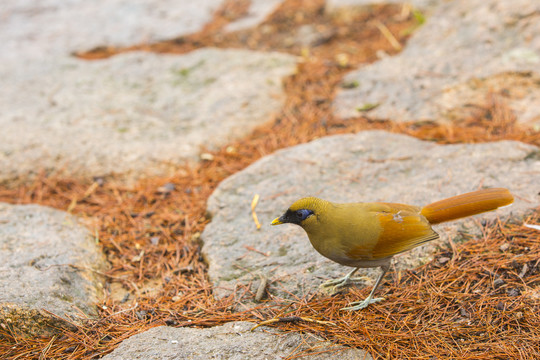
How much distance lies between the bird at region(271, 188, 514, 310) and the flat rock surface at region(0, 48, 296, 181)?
6.69 feet

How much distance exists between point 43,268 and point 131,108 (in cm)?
251

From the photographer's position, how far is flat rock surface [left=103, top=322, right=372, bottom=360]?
2477 mm

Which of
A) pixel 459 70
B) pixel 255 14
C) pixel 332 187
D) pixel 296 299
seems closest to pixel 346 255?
pixel 296 299

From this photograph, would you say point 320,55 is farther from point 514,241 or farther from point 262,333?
point 262,333

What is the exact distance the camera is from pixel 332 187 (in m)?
3.79

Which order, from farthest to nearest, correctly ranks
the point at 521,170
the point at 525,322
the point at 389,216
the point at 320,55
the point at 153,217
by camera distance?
the point at 320,55
the point at 153,217
the point at 521,170
the point at 389,216
the point at 525,322

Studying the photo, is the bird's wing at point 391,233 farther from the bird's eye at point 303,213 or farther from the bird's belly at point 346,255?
the bird's eye at point 303,213

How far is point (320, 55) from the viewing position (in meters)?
6.26

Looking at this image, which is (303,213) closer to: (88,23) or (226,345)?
(226,345)

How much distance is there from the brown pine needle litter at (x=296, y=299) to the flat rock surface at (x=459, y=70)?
17 centimetres

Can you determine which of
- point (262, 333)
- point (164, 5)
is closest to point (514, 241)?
point (262, 333)

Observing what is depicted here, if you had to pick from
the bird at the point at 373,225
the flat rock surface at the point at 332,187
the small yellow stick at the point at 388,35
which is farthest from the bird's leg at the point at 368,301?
the small yellow stick at the point at 388,35

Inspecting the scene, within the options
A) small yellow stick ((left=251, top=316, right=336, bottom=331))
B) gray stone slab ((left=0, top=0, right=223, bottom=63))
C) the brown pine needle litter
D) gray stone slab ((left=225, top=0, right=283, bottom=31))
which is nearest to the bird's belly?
the brown pine needle litter

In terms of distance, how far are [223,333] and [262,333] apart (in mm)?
227
